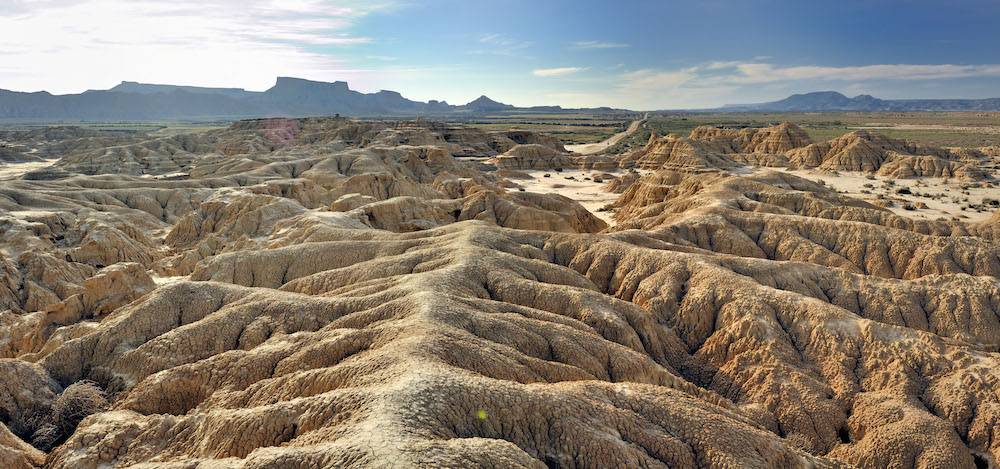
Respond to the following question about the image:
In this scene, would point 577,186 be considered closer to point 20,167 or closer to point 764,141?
point 764,141

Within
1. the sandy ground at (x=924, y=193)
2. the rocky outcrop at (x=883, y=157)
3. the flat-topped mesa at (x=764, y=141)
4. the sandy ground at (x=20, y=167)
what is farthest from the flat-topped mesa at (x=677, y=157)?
the sandy ground at (x=20, y=167)

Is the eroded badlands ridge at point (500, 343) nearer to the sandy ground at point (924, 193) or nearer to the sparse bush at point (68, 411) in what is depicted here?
the sparse bush at point (68, 411)

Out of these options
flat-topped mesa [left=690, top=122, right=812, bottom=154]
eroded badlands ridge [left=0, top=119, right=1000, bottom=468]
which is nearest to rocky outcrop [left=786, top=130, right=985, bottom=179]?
flat-topped mesa [left=690, top=122, right=812, bottom=154]

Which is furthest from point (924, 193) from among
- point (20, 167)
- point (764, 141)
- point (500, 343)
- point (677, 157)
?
point (20, 167)

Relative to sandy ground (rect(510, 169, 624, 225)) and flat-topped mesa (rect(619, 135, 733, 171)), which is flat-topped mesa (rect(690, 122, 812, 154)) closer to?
flat-topped mesa (rect(619, 135, 733, 171))

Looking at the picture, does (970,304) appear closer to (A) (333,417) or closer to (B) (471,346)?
(B) (471,346)

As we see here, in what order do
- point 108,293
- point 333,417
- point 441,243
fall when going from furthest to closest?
point 441,243 < point 108,293 < point 333,417

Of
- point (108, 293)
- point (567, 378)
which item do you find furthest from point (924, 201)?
point (108, 293)
